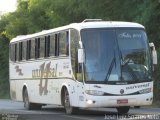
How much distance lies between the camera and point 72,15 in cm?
4659

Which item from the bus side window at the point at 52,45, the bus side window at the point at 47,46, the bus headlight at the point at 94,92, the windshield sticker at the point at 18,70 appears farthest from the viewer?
the windshield sticker at the point at 18,70

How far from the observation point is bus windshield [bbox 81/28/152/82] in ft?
70.8

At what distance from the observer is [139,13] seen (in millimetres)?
34719

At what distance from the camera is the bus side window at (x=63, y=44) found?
2348 centimetres

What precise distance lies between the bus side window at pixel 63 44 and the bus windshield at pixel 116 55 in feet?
4.64

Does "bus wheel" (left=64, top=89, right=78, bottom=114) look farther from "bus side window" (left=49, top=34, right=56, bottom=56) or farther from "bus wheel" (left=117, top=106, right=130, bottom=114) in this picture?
"bus side window" (left=49, top=34, right=56, bottom=56)

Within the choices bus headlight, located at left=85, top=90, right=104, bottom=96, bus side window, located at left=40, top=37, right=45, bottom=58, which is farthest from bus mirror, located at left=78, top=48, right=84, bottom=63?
bus side window, located at left=40, top=37, right=45, bottom=58

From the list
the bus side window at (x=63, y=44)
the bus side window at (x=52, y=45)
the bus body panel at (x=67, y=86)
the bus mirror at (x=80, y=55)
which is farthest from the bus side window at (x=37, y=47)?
the bus mirror at (x=80, y=55)

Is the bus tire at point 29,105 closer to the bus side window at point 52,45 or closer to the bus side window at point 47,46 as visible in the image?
the bus side window at point 47,46

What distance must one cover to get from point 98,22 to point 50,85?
4.31 meters

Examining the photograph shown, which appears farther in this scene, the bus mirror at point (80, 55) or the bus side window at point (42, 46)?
the bus side window at point (42, 46)

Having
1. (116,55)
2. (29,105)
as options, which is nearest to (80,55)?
(116,55)

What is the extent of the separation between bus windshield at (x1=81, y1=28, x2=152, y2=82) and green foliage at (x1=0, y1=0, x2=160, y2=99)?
1144cm

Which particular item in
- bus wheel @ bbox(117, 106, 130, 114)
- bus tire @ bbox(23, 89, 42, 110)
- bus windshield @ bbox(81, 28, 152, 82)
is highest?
bus windshield @ bbox(81, 28, 152, 82)
